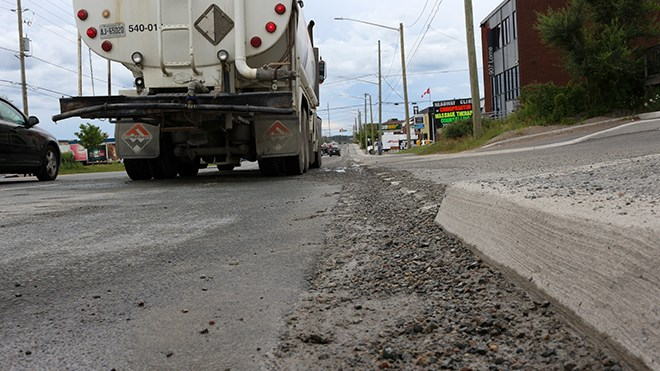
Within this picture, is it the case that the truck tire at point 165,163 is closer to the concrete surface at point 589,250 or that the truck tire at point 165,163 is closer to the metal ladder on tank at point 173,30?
the metal ladder on tank at point 173,30

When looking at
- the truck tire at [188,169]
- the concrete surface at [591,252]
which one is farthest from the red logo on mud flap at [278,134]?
the concrete surface at [591,252]

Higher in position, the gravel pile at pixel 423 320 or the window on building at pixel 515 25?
the window on building at pixel 515 25

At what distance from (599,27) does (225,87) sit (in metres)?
16.6

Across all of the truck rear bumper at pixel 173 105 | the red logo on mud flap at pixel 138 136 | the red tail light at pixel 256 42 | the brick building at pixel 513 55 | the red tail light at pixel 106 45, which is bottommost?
the red logo on mud flap at pixel 138 136

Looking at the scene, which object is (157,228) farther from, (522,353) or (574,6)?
(574,6)

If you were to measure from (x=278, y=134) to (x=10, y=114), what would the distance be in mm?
5537

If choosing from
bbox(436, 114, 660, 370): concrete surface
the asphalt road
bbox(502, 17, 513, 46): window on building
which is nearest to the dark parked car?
the asphalt road

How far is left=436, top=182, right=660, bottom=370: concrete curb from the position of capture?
1.50 metres

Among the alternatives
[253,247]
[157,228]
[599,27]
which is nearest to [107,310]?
[253,247]

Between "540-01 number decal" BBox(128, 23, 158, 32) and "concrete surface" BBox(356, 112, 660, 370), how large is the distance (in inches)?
259

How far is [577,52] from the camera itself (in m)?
19.1

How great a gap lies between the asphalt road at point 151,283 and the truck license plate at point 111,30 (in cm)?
356

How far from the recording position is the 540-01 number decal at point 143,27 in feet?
27.1

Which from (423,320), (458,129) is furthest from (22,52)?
(423,320)
